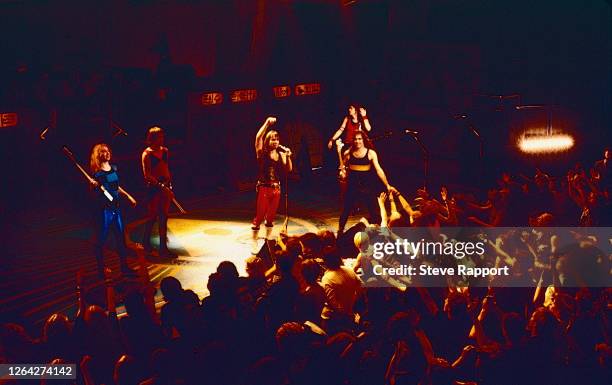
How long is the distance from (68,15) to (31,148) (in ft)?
Answer: 7.63

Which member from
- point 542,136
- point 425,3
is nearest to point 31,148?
point 425,3

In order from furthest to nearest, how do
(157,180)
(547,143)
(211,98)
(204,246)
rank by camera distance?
(211,98) → (547,143) → (204,246) → (157,180)

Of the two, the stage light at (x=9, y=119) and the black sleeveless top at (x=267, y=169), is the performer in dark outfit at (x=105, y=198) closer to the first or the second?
the black sleeveless top at (x=267, y=169)

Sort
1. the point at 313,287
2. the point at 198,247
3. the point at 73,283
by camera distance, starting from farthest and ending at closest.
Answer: the point at 198,247
the point at 73,283
the point at 313,287

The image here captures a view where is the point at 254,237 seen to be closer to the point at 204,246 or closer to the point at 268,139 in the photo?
the point at 204,246

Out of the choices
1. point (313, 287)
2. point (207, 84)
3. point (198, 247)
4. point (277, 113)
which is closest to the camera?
point (313, 287)

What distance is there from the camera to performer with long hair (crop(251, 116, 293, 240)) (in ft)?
30.3

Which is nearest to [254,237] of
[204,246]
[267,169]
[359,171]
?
[204,246]

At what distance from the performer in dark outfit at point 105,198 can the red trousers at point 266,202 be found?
254 centimetres

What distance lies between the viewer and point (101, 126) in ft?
37.2

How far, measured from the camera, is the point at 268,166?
9328mm

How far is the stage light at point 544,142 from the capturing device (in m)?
11.5

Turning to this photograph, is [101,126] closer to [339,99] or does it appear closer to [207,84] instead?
[207,84]

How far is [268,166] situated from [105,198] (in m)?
2.80
